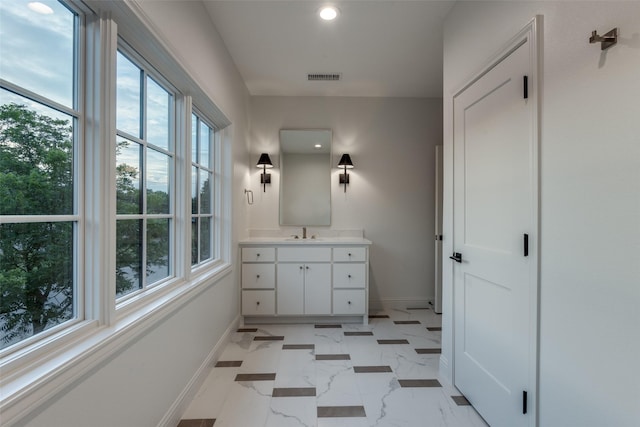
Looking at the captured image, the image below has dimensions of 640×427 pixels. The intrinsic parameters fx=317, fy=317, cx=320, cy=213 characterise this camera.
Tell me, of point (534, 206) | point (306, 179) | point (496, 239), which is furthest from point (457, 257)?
point (306, 179)

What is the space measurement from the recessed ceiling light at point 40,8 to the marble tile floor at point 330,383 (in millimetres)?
1960

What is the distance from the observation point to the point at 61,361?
957mm

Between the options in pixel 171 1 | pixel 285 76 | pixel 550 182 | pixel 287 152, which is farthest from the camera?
pixel 287 152

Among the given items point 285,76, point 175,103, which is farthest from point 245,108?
point 175,103

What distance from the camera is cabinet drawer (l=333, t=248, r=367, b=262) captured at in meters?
3.38

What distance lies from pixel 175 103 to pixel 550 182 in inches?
82.3

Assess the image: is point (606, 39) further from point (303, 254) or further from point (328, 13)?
point (303, 254)

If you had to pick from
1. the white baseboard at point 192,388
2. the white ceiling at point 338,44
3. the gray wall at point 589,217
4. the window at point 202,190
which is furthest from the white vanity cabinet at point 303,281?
the gray wall at point 589,217

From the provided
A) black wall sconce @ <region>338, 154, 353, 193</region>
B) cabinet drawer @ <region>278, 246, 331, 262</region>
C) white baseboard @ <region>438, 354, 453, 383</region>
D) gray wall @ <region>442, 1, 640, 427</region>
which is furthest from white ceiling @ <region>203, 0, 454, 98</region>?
white baseboard @ <region>438, 354, 453, 383</region>

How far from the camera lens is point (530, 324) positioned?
1.40 metres

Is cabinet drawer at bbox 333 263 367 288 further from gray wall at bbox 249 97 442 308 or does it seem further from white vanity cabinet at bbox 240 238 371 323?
gray wall at bbox 249 97 442 308

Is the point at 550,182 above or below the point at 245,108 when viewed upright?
below

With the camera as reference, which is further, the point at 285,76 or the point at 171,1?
the point at 285,76

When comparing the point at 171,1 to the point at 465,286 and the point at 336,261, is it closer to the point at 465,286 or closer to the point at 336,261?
the point at 465,286
